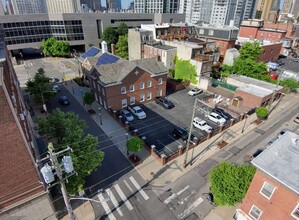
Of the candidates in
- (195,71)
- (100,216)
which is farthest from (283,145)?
(195,71)

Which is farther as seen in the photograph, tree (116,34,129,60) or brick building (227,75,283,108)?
tree (116,34,129,60)

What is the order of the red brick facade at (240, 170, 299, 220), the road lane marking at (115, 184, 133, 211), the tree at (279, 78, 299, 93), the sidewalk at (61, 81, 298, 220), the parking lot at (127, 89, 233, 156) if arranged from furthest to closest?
the tree at (279, 78, 299, 93), the parking lot at (127, 89, 233, 156), the sidewalk at (61, 81, 298, 220), the road lane marking at (115, 184, 133, 211), the red brick facade at (240, 170, 299, 220)

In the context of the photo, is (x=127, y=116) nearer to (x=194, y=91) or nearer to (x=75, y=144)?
(x=75, y=144)

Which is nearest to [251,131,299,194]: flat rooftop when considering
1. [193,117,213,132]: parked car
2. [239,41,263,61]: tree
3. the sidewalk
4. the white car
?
the sidewalk

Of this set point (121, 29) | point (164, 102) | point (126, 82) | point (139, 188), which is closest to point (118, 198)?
point (139, 188)

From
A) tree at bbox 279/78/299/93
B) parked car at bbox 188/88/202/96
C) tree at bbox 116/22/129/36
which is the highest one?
tree at bbox 116/22/129/36

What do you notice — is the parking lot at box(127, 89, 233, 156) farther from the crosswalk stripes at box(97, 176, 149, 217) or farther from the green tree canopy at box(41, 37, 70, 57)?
the green tree canopy at box(41, 37, 70, 57)

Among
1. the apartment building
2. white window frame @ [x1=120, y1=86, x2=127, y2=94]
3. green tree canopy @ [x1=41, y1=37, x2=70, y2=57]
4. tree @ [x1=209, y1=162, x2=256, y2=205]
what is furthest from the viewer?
green tree canopy @ [x1=41, y1=37, x2=70, y2=57]
